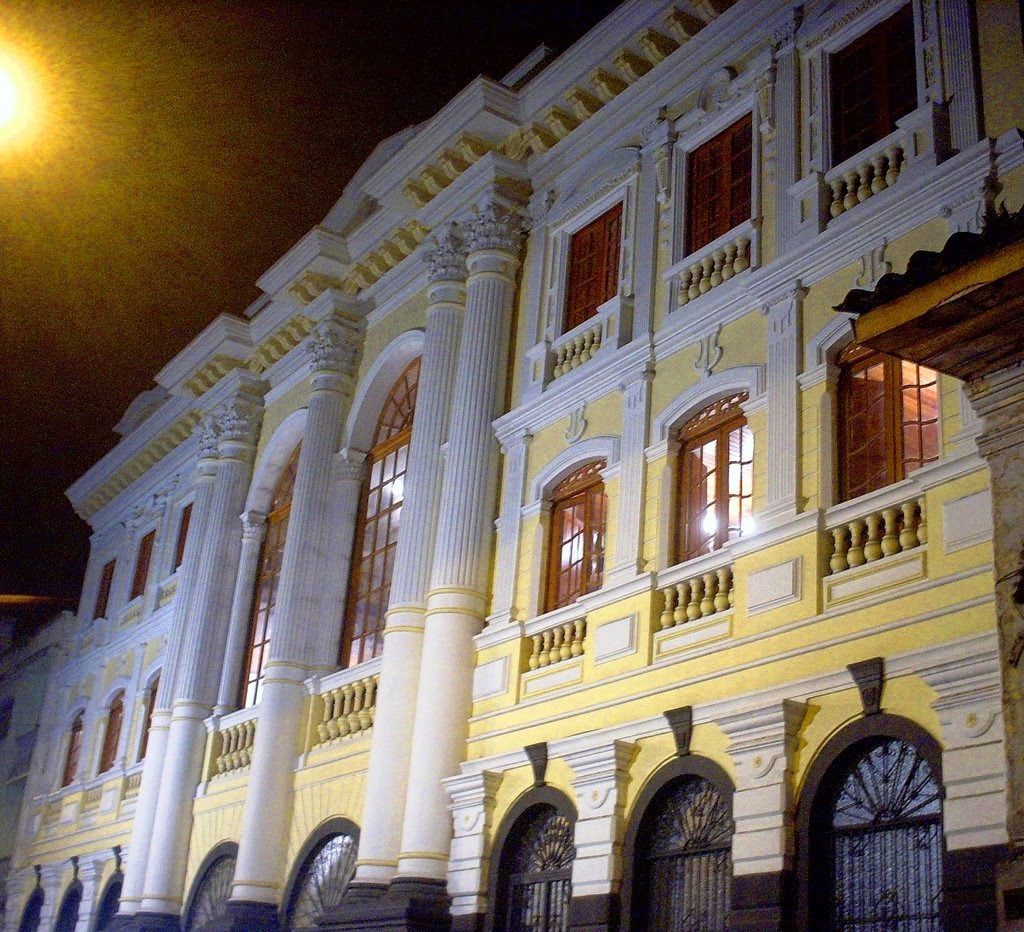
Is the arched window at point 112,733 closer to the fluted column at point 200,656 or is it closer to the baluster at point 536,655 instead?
the fluted column at point 200,656

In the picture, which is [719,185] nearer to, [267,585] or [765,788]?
[765,788]

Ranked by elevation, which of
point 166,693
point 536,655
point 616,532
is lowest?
point 536,655

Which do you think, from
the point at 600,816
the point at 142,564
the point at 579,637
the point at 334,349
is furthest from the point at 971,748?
the point at 142,564

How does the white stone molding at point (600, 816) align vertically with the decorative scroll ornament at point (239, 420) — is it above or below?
below

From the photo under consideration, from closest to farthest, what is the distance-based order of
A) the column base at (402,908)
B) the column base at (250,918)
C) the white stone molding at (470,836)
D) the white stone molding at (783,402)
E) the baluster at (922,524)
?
the baluster at (922,524) < the white stone molding at (783,402) < the column base at (402,908) < the white stone molding at (470,836) < the column base at (250,918)

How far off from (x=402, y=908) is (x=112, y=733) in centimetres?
1228

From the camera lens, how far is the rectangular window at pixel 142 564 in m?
24.8

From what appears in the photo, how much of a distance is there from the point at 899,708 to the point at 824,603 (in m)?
1.16

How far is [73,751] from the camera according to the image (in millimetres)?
25453

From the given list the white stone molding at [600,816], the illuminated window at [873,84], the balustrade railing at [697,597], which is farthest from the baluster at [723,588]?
the illuminated window at [873,84]

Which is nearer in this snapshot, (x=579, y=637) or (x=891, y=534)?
(x=891, y=534)

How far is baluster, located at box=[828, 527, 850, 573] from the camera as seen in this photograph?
10883 millimetres

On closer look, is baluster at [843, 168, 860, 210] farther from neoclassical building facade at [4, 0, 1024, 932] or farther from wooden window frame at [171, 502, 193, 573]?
wooden window frame at [171, 502, 193, 573]

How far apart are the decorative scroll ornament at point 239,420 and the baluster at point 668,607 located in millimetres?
10207
